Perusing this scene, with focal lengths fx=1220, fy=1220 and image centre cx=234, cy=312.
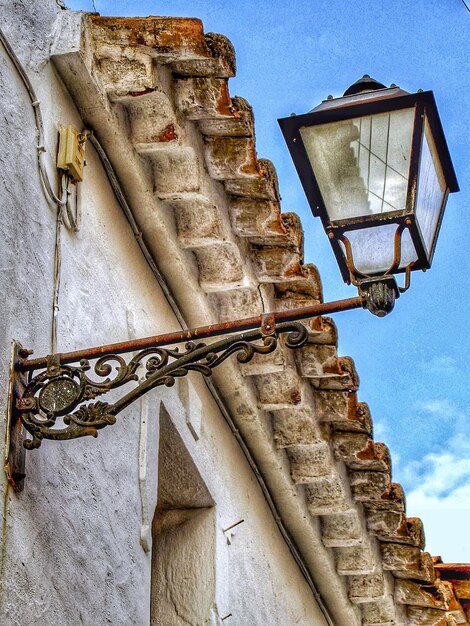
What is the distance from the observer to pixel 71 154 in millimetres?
4613

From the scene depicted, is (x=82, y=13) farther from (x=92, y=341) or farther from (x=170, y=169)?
(x=92, y=341)

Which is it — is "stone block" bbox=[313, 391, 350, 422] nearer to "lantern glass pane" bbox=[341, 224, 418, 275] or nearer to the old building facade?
the old building facade

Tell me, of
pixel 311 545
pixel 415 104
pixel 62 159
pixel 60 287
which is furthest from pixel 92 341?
pixel 311 545

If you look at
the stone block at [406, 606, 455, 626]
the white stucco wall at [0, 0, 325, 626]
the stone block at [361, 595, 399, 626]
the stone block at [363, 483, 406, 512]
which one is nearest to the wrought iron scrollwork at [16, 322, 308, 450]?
the white stucco wall at [0, 0, 325, 626]

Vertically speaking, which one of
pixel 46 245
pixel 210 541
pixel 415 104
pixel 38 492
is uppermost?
pixel 415 104

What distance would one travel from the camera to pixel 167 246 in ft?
17.8

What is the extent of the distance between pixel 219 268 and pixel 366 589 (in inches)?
114

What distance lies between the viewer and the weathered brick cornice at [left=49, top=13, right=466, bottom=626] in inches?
194

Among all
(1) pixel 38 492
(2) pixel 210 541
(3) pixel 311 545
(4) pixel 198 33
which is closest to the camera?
(1) pixel 38 492

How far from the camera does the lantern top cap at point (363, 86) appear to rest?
4.45 m

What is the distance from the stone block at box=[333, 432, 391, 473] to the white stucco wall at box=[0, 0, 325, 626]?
3.10ft

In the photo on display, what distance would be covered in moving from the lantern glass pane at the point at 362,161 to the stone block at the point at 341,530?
3.21m

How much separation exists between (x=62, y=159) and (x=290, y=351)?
6.22ft

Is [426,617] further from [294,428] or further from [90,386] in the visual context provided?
[90,386]
